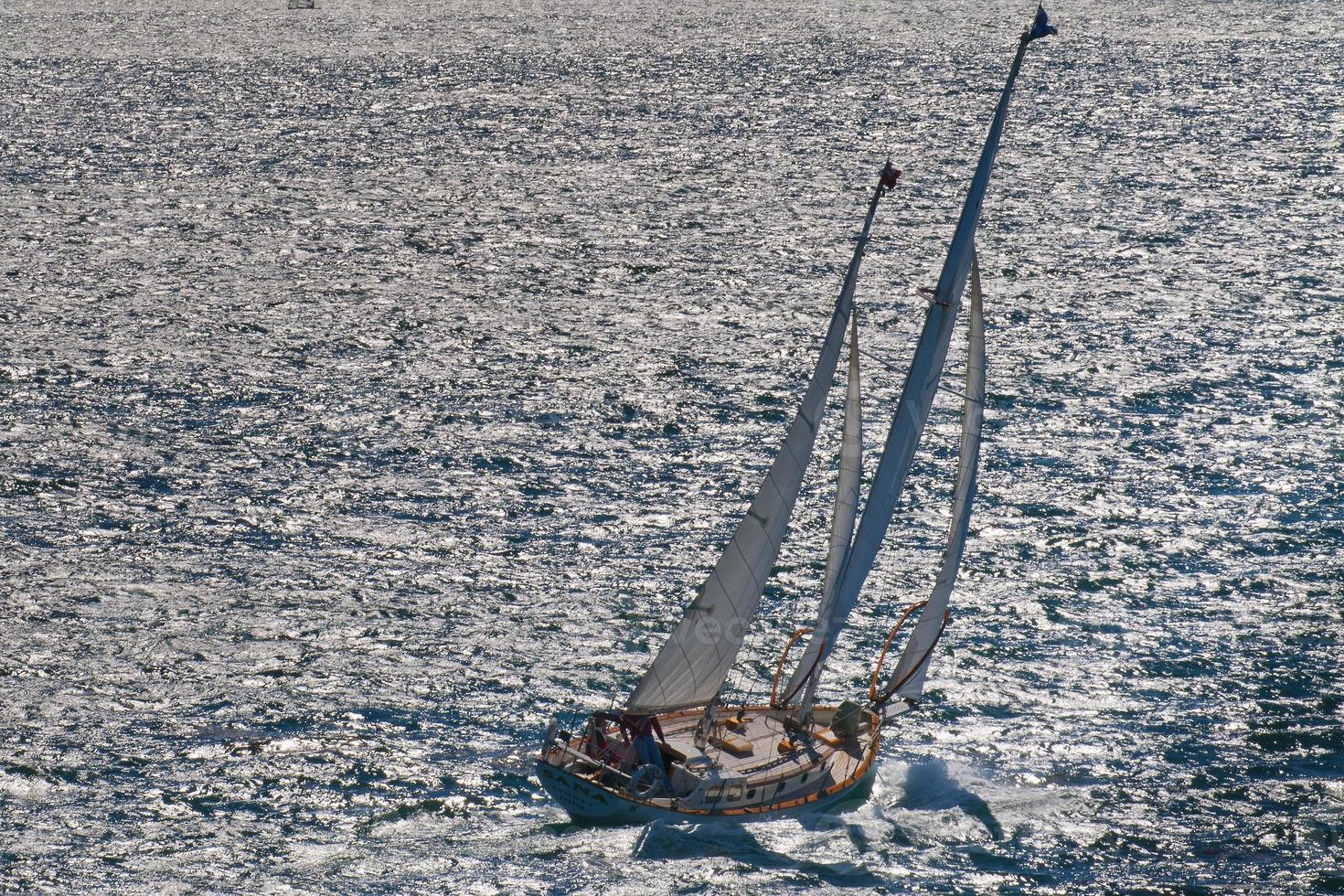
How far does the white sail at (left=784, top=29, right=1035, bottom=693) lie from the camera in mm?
44438

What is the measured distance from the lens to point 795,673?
164 feet

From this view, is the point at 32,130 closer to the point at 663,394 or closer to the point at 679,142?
the point at 679,142

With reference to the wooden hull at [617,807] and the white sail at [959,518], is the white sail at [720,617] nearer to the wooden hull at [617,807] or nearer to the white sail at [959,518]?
the wooden hull at [617,807]

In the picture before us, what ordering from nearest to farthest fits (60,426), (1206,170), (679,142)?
(60,426), (1206,170), (679,142)

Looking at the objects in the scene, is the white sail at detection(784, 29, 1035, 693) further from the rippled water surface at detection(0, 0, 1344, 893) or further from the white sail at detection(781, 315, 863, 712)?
the rippled water surface at detection(0, 0, 1344, 893)

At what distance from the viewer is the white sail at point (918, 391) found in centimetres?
4444

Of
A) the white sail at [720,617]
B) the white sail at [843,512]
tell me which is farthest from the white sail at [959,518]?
the white sail at [720,617]

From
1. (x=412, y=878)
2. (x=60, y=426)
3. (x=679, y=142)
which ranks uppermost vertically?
(x=679, y=142)

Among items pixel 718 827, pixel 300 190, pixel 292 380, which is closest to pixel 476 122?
pixel 300 190

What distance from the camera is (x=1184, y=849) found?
47.4m

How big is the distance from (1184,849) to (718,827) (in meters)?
13.7

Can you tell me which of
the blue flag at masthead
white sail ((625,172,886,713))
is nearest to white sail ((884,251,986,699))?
white sail ((625,172,886,713))

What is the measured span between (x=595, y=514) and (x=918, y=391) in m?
26.1

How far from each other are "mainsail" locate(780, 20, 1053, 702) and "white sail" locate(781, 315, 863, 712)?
84mm
